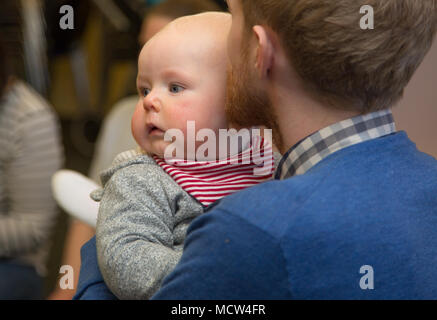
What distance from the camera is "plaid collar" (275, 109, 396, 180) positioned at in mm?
893

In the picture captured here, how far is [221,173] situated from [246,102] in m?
0.18

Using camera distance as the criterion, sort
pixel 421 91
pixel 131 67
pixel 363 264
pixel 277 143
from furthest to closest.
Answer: pixel 131 67 → pixel 421 91 → pixel 277 143 → pixel 363 264

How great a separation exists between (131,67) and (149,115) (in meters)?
3.41

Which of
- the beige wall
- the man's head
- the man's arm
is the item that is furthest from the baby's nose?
the beige wall

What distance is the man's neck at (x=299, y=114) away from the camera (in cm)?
92

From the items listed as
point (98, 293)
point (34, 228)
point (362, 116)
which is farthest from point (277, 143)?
point (34, 228)

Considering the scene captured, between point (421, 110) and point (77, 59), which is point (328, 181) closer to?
point (421, 110)

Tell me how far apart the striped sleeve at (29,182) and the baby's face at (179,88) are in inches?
38.5

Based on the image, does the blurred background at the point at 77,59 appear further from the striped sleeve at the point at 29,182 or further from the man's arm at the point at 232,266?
the man's arm at the point at 232,266

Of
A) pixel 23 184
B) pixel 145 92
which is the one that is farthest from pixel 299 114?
pixel 23 184

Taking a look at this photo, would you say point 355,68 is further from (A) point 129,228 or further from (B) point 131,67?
(B) point 131,67

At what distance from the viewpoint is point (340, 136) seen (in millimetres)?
895

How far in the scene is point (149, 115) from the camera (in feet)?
3.59

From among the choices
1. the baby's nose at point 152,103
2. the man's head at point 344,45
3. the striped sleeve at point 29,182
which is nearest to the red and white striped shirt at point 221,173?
the baby's nose at point 152,103
